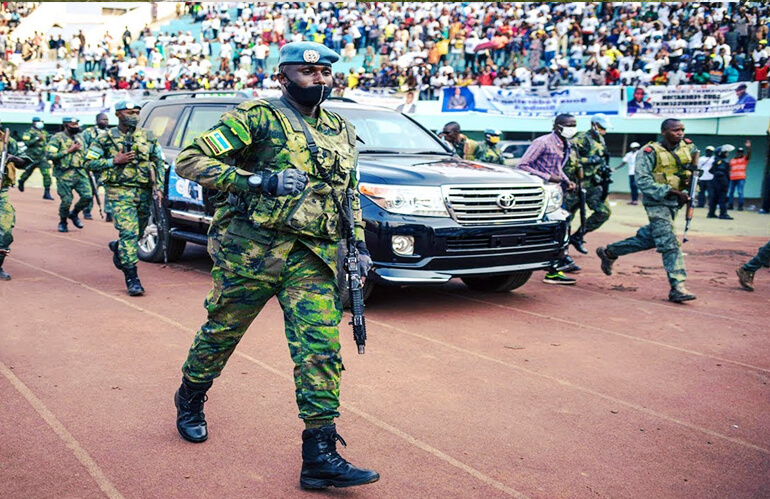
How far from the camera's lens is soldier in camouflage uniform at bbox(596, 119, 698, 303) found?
310 inches

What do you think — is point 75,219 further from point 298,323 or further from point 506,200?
point 298,323

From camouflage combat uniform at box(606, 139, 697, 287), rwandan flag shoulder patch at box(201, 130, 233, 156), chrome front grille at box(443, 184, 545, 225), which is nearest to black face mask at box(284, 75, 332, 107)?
rwandan flag shoulder patch at box(201, 130, 233, 156)

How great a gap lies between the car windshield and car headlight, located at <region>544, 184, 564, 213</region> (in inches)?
49.2

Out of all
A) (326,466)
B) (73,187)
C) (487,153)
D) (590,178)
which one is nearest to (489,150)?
(487,153)

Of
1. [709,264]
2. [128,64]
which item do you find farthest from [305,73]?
[128,64]

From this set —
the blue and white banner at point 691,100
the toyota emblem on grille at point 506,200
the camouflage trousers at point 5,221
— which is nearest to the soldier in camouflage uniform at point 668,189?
the toyota emblem on grille at point 506,200

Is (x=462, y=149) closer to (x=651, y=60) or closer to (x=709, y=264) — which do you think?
(x=709, y=264)

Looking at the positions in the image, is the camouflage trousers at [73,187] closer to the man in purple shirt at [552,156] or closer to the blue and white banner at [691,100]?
the man in purple shirt at [552,156]

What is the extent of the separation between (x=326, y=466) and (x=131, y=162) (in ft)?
16.5

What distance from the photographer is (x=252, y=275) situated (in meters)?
3.55

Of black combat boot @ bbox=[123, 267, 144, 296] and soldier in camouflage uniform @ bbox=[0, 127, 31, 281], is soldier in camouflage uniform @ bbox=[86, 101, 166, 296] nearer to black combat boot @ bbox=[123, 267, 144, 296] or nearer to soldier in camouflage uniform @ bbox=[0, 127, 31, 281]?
black combat boot @ bbox=[123, 267, 144, 296]

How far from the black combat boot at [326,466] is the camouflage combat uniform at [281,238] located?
8 centimetres

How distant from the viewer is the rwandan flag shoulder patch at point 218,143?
3.49 meters

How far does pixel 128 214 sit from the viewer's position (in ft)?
24.7
